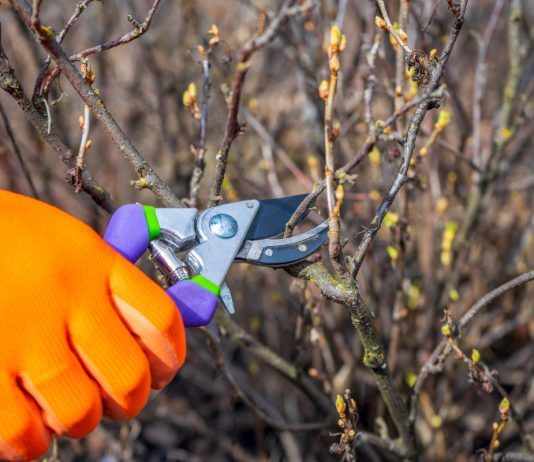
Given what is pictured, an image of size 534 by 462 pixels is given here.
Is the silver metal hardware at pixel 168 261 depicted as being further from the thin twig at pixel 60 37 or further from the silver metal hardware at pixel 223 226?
the thin twig at pixel 60 37

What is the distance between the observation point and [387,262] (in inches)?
106

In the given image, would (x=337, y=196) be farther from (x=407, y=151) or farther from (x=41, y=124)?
(x=41, y=124)

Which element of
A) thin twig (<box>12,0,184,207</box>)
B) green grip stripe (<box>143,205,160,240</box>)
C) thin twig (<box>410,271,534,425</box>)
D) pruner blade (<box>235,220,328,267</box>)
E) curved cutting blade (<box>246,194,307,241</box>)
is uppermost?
thin twig (<box>12,0,184,207</box>)

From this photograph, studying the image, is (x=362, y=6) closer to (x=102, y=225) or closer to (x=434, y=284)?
(x=434, y=284)

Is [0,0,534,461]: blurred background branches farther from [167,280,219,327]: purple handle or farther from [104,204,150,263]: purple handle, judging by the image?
[167,280,219,327]: purple handle

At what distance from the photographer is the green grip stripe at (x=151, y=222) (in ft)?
4.37

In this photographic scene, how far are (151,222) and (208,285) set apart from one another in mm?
182

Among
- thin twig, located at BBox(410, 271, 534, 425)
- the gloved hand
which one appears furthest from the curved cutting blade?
thin twig, located at BBox(410, 271, 534, 425)

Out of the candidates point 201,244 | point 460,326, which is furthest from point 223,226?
point 460,326

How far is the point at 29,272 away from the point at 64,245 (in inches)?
3.3

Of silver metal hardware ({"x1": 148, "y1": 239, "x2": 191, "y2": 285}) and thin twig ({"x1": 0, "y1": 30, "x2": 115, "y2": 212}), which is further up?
thin twig ({"x1": 0, "y1": 30, "x2": 115, "y2": 212})

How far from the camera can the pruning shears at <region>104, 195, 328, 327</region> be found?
1312mm

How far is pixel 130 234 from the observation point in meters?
1.32

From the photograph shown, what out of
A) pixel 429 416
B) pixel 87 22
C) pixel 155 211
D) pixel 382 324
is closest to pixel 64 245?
pixel 155 211
